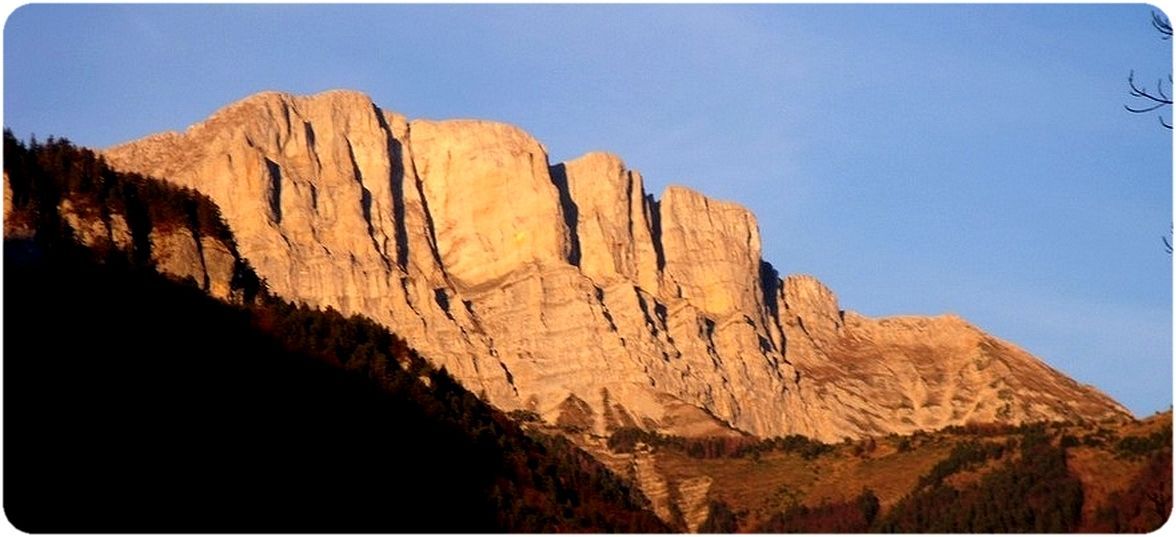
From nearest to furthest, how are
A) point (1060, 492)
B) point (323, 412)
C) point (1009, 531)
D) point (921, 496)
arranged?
point (323, 412), point (1009, 531), point (1060, 492), point (921, 496)

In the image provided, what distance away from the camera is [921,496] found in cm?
14812

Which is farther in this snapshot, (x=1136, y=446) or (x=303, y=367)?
(x=1136, y=446)

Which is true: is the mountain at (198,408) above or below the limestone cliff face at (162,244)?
below

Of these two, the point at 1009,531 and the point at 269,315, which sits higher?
the point at 269,315

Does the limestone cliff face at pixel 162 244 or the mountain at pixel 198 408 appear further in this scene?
the limestone cliff face at pixel 162 244

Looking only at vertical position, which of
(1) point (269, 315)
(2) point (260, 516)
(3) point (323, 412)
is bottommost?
(2) point (260, 516)

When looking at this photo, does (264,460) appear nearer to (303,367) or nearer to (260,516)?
(260,516)

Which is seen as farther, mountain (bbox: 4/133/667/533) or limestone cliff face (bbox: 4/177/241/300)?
limestone cliff face (bbox: 4/177/241/300)

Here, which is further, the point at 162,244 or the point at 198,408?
the point at 162,244

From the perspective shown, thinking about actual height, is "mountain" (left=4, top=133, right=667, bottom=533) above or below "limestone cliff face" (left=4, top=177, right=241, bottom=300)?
below

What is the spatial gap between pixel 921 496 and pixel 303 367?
61969mm

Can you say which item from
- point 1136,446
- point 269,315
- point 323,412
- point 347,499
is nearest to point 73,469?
point 347,499

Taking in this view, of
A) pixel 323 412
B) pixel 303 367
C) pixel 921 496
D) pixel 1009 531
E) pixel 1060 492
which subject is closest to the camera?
pixel 323 412

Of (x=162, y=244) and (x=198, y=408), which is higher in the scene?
(x=162, y=244)
